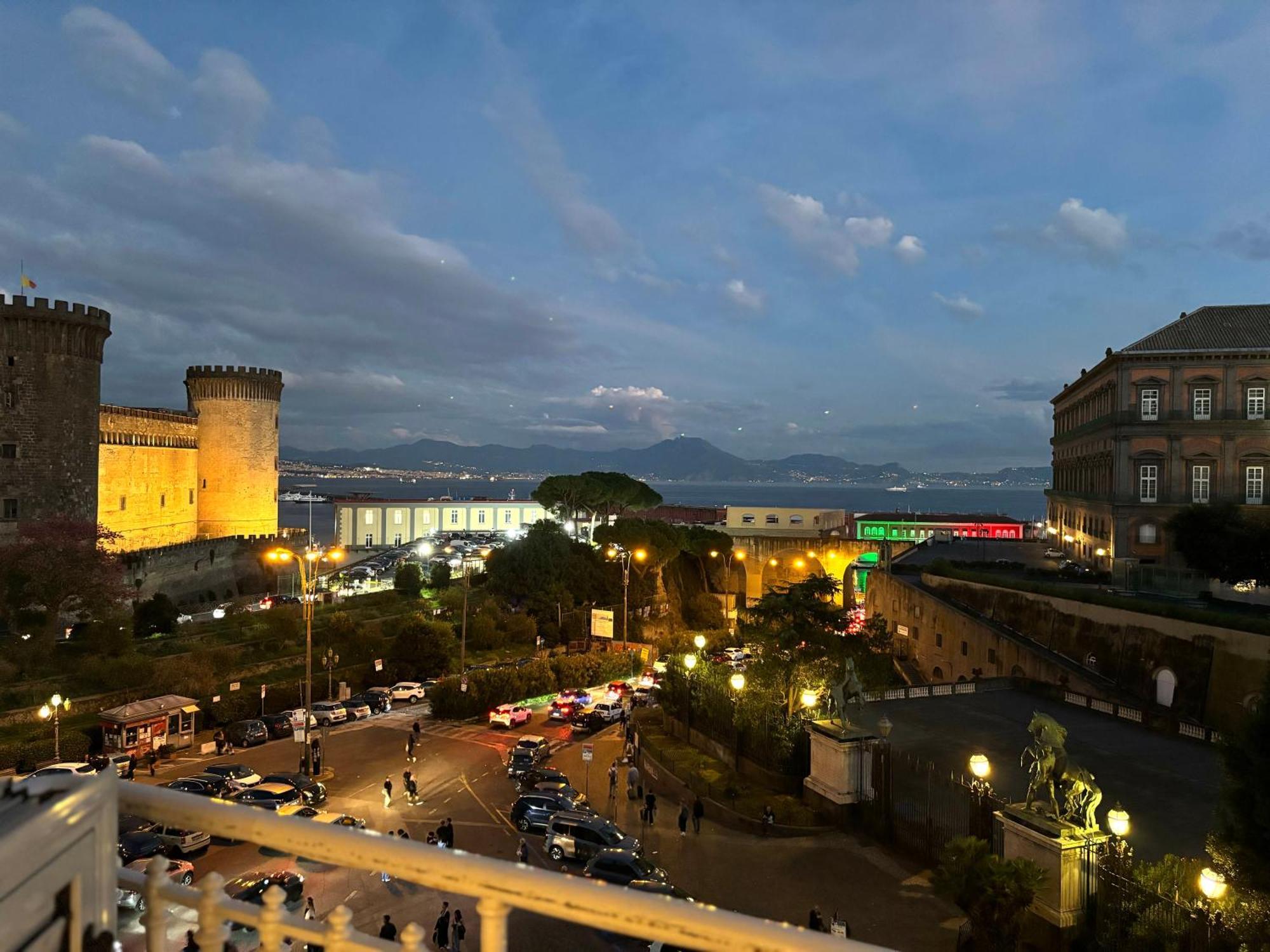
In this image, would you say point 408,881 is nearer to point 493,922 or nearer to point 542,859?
point 493,922

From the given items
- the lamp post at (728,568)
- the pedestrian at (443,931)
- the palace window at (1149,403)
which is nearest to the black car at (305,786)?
the pedestrian at (443,931)

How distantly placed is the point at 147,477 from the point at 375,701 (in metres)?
27.0

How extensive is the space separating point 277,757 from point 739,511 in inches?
2484

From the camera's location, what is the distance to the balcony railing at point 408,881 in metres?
2.24

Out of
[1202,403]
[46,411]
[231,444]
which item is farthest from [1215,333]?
[231,444]

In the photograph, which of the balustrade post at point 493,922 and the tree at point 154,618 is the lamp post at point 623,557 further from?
the balustrade post at point 493,922

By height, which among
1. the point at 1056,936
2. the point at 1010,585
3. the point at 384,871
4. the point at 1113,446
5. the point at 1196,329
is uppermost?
the point at 1196,329

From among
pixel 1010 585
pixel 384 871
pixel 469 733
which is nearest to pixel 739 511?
pixel 1010 585

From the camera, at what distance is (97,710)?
2712cm

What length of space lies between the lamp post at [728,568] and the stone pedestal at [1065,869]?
48080 mm

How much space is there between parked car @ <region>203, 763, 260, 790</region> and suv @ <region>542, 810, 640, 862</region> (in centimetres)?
871

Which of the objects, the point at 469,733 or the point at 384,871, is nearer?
the point at 384,871

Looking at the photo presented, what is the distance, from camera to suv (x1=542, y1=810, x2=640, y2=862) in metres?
17.7

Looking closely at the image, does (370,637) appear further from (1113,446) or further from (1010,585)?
(1113,446)
